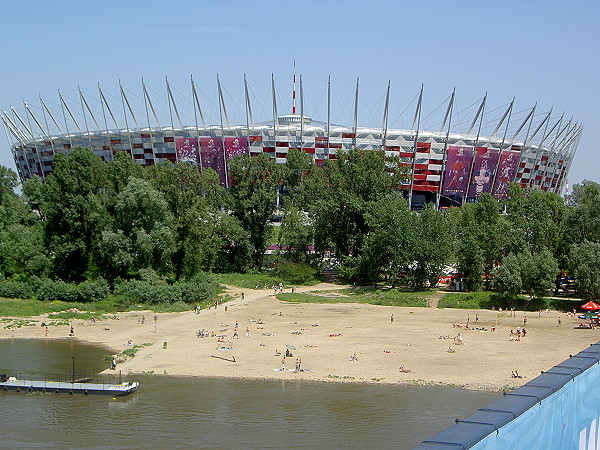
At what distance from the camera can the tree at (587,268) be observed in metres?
47.3

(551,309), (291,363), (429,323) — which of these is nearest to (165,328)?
(291,363)

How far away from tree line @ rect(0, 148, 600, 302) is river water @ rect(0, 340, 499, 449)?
2246 centimetres

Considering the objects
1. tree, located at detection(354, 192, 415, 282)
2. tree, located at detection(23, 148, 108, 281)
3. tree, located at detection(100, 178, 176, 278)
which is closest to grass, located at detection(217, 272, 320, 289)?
tree, located at detection(354, 192, 415, 282)

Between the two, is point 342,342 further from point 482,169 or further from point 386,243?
point 482,169

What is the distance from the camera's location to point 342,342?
3825cm

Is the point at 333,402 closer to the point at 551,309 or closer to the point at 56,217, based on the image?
the point at 551,309

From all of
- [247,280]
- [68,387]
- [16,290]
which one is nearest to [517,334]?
[68,387]

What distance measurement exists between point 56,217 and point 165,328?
59.0 feet

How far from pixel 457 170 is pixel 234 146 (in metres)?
34.7

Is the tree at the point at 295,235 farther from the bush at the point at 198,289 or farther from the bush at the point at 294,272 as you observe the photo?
the bush at the point at 198,289

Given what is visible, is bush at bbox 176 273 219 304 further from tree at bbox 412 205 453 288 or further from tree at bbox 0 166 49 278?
tree at bbox 412 205 453 288

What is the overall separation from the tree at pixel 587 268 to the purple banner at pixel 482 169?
53708 millimetres

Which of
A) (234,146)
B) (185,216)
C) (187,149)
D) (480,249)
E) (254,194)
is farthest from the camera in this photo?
(187,149)

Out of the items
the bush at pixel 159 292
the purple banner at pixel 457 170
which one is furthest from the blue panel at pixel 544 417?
the purple banner at pixel 457 170
